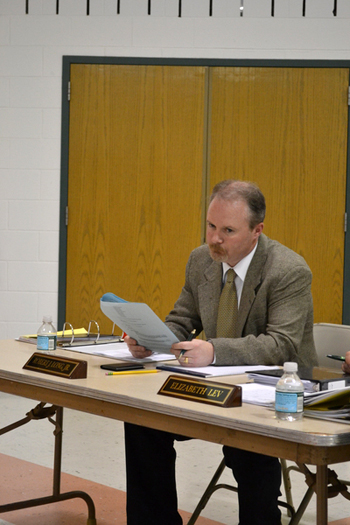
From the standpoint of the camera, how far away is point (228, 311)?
2.30 meters

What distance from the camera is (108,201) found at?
4688mm

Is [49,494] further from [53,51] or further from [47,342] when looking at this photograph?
[53,51]

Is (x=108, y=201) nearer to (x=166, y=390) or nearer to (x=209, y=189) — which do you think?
(x=209, y=189)

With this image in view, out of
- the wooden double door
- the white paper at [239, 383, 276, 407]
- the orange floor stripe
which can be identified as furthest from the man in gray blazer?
the wooden double door

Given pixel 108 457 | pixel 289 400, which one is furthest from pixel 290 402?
pixel 108 457

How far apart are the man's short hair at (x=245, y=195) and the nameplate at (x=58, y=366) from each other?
2.66ft

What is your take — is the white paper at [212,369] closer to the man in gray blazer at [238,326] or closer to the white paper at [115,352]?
the man in gray blazer at [238,326]

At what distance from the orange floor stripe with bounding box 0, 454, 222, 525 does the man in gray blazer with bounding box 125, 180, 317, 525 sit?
0.67 meters

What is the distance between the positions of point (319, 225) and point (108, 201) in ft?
4.72

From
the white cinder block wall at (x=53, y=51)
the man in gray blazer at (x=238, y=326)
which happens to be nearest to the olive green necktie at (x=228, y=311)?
the man in gray blazer at (x=238, y=326)

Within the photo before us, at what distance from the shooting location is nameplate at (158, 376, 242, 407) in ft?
4.78

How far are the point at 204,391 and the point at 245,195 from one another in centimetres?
96

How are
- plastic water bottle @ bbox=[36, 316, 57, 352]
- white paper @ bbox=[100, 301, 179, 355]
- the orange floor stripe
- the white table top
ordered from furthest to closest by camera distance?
the orange floor stripe < plastic water bottle @ bbox=[36, 316, 57, 352] < white paper @ bbox=[100, 301, 179, 355] < the white table top

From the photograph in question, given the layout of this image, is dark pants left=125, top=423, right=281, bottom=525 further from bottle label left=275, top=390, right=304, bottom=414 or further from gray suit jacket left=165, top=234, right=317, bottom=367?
bottle label left=275, top=390, right=304, bottom=414
